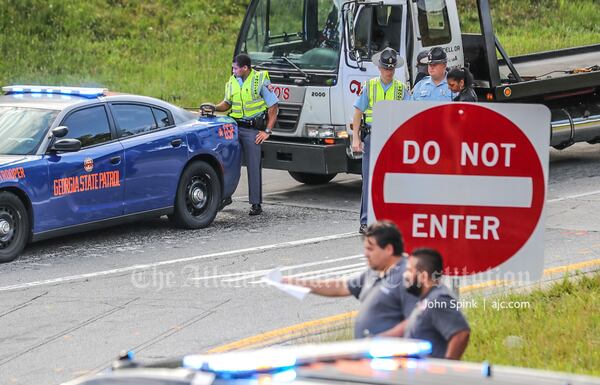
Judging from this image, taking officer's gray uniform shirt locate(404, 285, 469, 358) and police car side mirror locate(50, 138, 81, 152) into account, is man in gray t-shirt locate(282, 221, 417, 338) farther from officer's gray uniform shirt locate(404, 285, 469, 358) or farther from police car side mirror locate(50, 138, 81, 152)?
police car side mirror locate(50, 138, 81, 152)

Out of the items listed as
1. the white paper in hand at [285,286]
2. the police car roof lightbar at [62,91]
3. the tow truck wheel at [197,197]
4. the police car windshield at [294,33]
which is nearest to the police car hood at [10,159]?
the police car roof lightbar at [62,91]

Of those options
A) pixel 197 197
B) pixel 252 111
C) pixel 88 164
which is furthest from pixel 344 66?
pixel 88 164

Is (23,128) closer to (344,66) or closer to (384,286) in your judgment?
(344,66)

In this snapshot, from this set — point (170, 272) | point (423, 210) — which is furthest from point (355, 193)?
point (423, 210)

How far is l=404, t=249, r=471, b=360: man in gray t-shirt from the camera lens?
17.9 ft

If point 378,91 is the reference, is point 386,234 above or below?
below

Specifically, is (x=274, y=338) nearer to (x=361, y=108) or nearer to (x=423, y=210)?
(x=423, y=210)

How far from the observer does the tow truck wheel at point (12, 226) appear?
10859 mm

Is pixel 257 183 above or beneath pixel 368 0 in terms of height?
beneath

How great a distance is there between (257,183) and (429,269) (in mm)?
8142

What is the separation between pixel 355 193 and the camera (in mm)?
15172

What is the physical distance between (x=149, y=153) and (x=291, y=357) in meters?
8.54

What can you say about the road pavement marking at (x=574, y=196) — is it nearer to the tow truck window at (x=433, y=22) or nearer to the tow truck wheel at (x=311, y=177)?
the tow truck window at (x=433, y=22)

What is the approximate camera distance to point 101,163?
38.1ft
